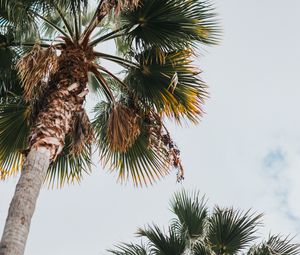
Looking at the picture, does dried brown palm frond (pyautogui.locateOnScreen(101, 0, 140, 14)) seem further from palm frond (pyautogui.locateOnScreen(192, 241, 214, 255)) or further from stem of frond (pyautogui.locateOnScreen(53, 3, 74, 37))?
palm frond (pyautogui.locateOnScreen(192, 241, 214, 255))

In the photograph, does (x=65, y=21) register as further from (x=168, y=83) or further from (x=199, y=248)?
(x=199, y=248)

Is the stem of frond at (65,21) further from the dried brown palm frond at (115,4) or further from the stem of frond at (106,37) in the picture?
the dried brown palm frond at (115,4)

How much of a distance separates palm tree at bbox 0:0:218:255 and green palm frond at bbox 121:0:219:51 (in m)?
0.01

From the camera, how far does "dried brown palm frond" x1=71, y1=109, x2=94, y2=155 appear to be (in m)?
7.23

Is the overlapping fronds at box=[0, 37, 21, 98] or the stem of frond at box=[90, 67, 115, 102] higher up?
the overlapping fronds at box=[0, 37, 21, 98]

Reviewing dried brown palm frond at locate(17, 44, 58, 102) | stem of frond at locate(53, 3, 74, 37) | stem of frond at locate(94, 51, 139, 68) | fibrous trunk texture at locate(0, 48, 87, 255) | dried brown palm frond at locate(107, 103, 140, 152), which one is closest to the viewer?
fibrous trunk texture at locate(0, 48, 87, 255)

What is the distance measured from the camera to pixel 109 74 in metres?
8.01

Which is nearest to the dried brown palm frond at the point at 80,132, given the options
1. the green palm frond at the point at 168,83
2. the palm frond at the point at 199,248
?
the green palm frond at the point at 168,83

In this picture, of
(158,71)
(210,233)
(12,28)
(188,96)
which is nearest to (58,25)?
(12,28)

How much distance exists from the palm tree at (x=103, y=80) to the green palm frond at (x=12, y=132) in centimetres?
2

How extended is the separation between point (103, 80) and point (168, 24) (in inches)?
46.7

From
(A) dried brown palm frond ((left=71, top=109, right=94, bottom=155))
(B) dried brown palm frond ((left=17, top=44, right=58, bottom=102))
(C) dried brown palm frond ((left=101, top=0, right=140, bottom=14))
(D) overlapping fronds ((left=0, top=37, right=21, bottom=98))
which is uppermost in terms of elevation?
(C) dried brown palm frond ((left=101, top=0, right=140, bottom=14))

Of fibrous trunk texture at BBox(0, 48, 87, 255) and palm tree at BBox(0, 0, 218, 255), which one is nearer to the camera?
fibrous trunk texture at BBox(0, 48, 87, 255)

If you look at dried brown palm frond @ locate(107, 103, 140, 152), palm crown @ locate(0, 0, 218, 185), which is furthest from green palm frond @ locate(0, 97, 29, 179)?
dried brown palm frond @ locate(107, 103, 140, 152)
